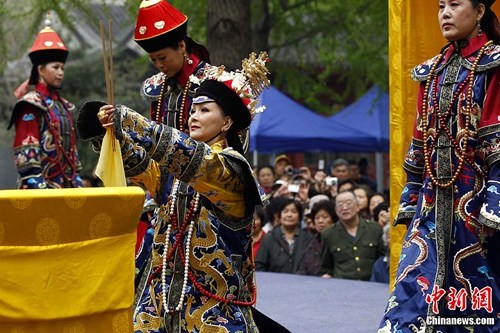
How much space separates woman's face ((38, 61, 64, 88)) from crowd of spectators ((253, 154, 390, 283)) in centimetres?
233

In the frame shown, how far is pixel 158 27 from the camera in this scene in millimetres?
5695

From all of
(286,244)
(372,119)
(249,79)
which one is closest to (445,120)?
(249,79)

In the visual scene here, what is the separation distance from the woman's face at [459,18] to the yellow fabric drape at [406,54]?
1.72 m

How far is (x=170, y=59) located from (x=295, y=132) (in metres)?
12.5

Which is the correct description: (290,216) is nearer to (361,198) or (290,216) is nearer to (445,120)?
(361,198)

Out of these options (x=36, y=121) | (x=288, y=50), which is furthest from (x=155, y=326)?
(x=288, y=50)

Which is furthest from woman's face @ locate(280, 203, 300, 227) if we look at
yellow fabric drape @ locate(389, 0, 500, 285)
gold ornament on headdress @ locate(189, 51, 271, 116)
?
gold ornament on headdress @ locate(189, 51, 271, 116)

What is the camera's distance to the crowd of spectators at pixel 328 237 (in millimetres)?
10438

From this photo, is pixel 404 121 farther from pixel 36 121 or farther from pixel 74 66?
pixel 74 66

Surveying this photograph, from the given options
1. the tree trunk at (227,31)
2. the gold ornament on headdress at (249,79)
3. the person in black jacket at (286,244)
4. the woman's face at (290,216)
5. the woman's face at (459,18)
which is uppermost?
the tree trunk at (227,31)

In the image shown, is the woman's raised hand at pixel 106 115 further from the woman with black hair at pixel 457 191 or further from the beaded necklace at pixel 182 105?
the woman with black hair at pixel 457 191

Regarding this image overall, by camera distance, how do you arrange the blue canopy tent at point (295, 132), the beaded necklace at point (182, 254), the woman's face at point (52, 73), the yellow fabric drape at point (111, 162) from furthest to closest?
the blue canopy tent at point (295, 132) < the woman's face at point (52, 73) < the beaded necklace at point (182, 254) < the yellow fabric drape at point (111, 162)

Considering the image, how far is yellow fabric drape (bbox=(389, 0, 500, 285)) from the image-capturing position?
6992 millimetres

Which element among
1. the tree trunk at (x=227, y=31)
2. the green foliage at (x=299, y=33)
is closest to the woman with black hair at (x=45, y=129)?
the tree trunk at (x=227, y=31)
